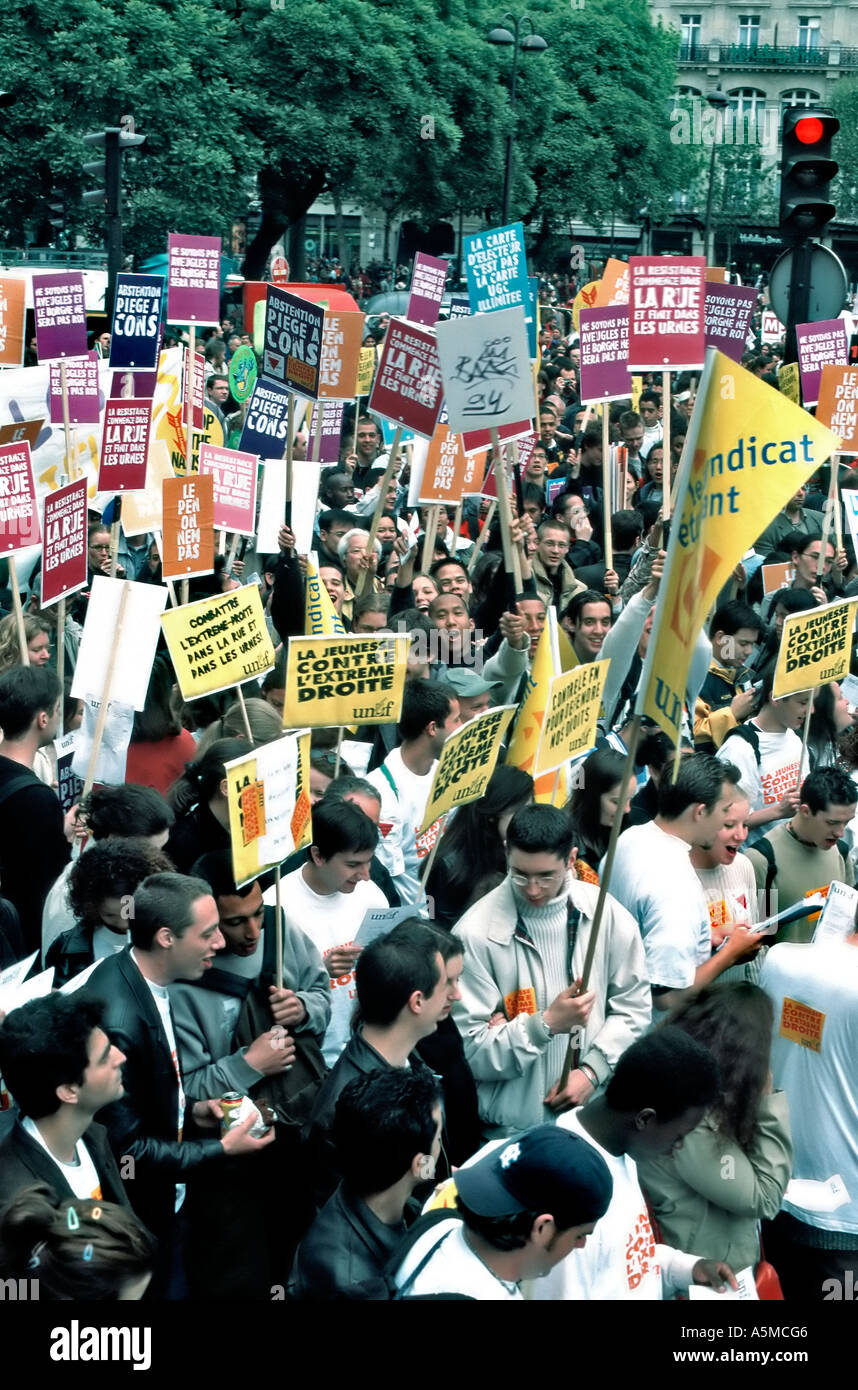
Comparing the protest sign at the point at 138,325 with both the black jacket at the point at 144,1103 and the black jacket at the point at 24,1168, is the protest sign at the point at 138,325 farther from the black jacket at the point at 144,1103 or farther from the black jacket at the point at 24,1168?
the black jacket at the point at 24,1168

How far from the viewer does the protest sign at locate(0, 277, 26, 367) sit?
9883 mm

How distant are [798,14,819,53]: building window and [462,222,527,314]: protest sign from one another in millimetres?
79230

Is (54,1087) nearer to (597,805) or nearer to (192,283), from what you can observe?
(597,805)

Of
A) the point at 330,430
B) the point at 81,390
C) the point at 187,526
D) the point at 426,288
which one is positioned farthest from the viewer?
the point at 426,288

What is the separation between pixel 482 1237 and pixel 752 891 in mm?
2564

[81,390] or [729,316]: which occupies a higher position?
[729,316]

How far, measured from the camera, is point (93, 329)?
2436 centimetres

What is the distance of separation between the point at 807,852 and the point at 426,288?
6.64 m

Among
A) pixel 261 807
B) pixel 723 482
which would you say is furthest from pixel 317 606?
pixel 723 482

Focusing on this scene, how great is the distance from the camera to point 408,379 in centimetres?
917

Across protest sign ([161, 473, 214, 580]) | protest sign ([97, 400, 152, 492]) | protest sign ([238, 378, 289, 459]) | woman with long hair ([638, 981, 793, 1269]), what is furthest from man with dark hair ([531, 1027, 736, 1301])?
protest sign ([238, 378, 289, 459])

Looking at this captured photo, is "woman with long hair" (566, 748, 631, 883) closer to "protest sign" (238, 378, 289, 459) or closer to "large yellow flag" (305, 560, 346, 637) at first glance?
"large yellow flag" (305, 560, 346, 637)

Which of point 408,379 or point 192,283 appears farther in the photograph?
point 192,283
